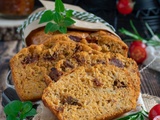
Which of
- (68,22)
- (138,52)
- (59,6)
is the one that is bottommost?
(138,52)

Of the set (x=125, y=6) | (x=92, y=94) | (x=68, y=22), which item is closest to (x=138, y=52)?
(x=125, y=6)

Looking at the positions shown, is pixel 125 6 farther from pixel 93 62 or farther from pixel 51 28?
pixel 93 62

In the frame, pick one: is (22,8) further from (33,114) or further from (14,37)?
(33,114)

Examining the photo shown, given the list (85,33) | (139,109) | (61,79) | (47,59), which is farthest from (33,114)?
(85,33)

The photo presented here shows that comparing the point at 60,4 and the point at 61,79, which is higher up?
the point at 60,4

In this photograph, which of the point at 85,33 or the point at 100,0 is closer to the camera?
the point at 85,33

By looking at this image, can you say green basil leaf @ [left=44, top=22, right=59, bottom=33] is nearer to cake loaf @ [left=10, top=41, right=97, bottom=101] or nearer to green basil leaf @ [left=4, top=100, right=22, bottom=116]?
cake loaf @ [left=10, top=41, right=97, bottom=101]
